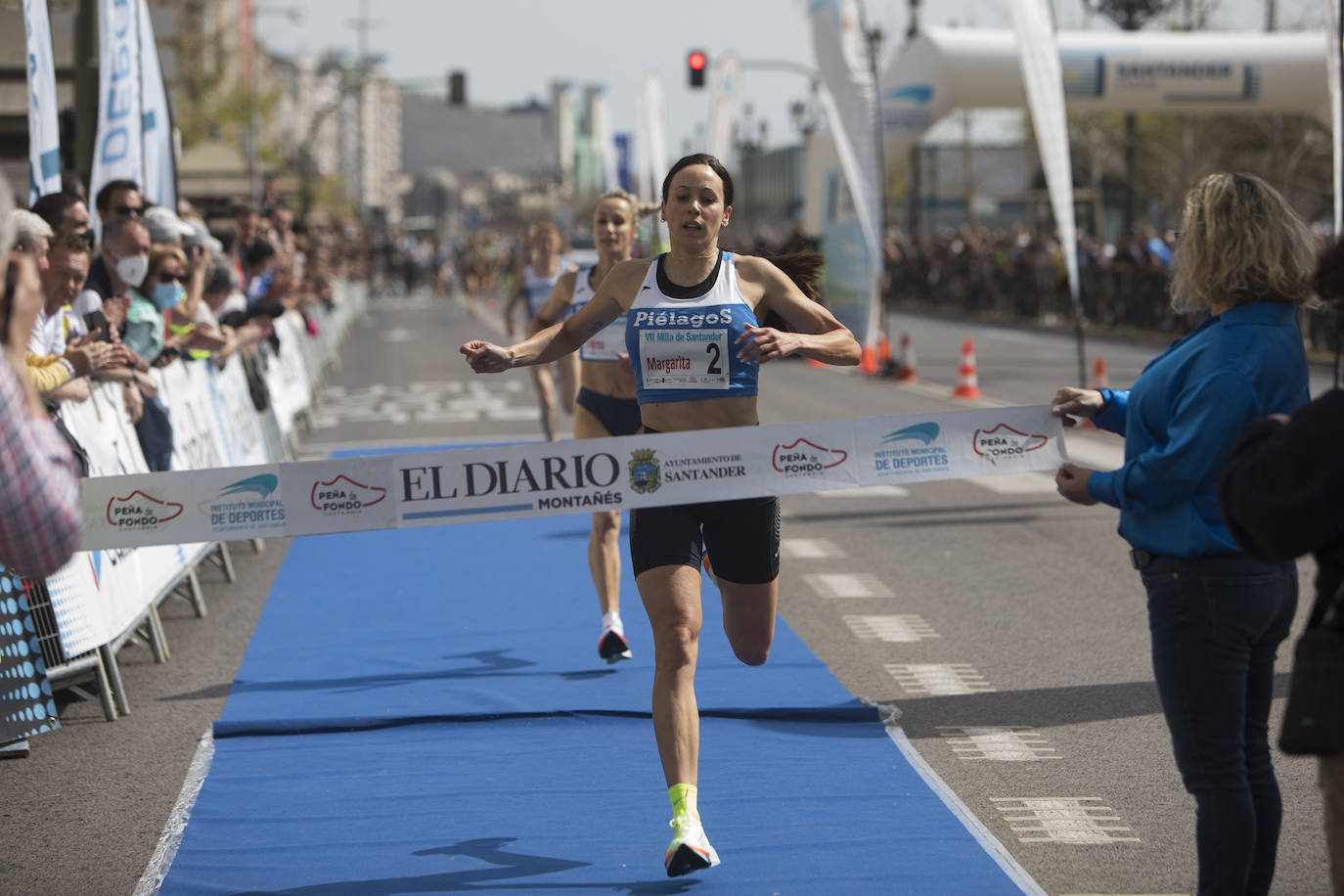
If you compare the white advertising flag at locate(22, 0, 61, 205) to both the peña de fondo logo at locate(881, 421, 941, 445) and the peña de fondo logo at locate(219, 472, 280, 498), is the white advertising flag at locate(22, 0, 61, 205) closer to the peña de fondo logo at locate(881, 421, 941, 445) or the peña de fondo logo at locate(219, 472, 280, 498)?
the peña de fondo logo at locate(219, 472, 280, 498)

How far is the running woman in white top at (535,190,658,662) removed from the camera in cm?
741

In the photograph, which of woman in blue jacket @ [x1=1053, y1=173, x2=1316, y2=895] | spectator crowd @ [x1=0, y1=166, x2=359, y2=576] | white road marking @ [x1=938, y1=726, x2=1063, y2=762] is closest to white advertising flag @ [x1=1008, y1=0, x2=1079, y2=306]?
spectator crowd @ [x1=0, y1=166, x2=359, y2=576]

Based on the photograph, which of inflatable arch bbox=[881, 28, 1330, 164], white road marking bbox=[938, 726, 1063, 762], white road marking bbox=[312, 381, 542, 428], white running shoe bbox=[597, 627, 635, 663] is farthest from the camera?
inflatable arch bbox=[881, 28, 1330, 164]

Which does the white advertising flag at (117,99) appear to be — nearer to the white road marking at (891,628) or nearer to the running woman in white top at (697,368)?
the white road marking at (891,628)

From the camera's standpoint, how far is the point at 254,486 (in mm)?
5371

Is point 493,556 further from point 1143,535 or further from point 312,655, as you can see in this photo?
point 1143,535

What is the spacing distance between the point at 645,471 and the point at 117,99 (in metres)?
8.08

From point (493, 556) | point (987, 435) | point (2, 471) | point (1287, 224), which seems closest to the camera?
point (2, 471)

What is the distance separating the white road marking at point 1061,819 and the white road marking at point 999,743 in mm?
475

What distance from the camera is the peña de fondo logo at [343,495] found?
5.32 m

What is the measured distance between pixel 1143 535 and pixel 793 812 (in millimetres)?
1803

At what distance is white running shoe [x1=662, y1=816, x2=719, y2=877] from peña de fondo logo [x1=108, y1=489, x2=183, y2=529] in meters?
1.98

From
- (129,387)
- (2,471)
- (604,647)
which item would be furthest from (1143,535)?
(129,387)

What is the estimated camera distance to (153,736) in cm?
636
